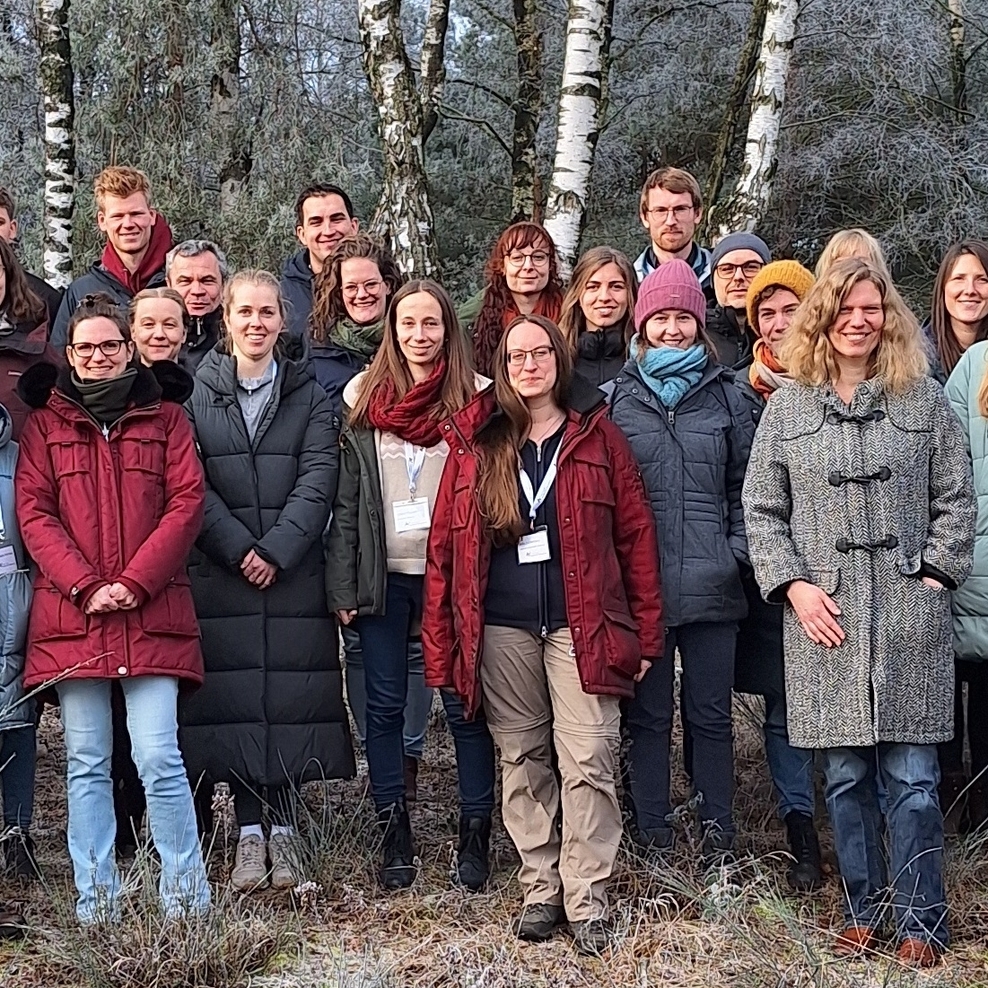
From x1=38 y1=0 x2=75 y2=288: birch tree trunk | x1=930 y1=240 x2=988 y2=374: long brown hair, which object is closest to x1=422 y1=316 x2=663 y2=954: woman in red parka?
x1=930 y1=240 x2=988 y2=374: long brown hair

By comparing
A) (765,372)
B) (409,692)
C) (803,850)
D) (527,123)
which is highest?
(527,123)

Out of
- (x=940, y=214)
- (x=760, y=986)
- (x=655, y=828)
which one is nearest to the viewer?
(x=760, y=986)

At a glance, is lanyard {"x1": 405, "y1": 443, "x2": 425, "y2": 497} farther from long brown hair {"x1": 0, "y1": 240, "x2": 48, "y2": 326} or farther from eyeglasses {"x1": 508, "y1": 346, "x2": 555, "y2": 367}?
long brown hair {"x1": 0, "y1": 240, "x2": 48, "y2": 326}

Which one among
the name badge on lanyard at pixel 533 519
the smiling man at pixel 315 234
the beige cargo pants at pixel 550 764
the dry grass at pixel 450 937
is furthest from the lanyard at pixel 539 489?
the smiling man at pixel 315 234

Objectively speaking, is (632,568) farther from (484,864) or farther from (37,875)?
(37,875)

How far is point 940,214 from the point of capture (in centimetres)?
1309

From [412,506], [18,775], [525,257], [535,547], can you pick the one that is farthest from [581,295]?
[18,775]

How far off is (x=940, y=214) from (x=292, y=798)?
411 inches

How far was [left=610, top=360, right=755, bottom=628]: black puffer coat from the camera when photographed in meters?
4.73

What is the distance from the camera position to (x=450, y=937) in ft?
14.9

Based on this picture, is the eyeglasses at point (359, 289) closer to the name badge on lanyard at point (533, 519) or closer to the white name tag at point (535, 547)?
the name badge on lanyard at point (533, 519)

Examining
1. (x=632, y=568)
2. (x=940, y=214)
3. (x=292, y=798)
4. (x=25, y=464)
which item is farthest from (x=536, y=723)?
(x=940, y=214)

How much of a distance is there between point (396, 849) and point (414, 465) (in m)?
1.49

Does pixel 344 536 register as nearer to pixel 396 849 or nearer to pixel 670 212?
pixel 396 849
